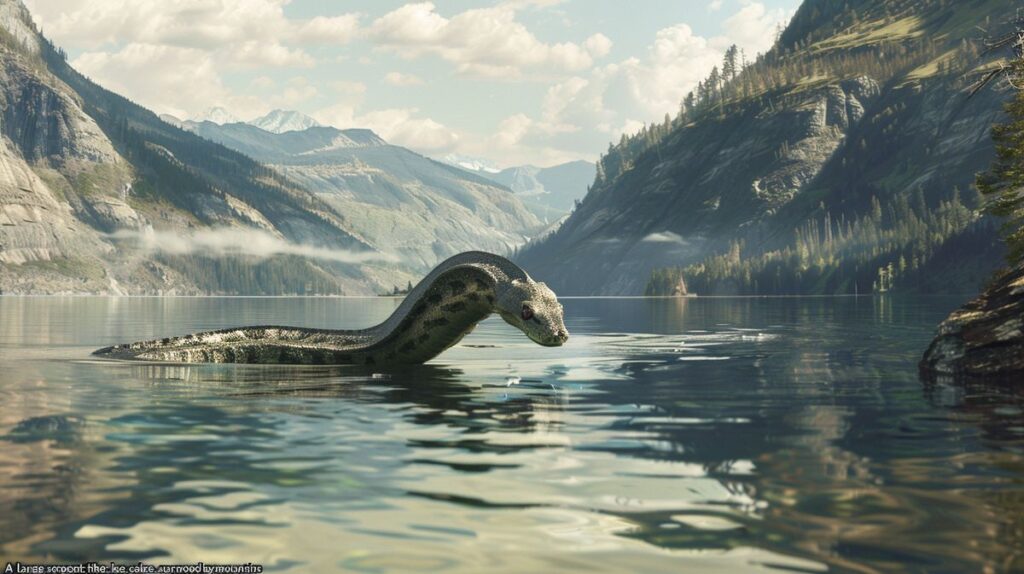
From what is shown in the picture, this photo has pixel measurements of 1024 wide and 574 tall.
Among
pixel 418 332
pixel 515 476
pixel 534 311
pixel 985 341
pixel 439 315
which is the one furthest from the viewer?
pixel 418 332

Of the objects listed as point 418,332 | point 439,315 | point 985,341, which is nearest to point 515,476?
point 439,315

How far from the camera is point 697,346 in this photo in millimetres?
49750

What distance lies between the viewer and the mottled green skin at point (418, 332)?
99.8 feet

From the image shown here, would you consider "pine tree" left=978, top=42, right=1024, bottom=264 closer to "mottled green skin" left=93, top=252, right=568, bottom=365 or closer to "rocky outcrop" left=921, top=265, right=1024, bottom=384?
"rocky outcrop" left=921, top=265, right=1024, bottom=384

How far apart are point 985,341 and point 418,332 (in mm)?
17727

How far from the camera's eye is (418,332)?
3484 centimetres

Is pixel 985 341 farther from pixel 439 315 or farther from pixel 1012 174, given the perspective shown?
Result: pixel 1012 174

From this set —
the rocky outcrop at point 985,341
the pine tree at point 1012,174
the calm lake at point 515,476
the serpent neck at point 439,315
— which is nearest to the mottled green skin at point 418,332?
the serpent neck at point 439,315

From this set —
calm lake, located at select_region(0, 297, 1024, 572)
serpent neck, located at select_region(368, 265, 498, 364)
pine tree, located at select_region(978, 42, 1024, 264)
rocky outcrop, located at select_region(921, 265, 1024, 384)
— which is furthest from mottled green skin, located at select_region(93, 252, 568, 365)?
pine tree, located at select_region(978, 42, 1024, 264)

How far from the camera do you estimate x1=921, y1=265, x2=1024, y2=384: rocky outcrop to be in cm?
2815

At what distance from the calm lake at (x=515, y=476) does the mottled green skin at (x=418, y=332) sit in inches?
122

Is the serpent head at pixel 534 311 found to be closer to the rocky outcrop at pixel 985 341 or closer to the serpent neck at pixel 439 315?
the serpent neck at pixel 439 315

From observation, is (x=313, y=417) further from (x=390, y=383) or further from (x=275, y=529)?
(x=275, y=529)

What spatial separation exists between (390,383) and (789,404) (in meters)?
11.4
